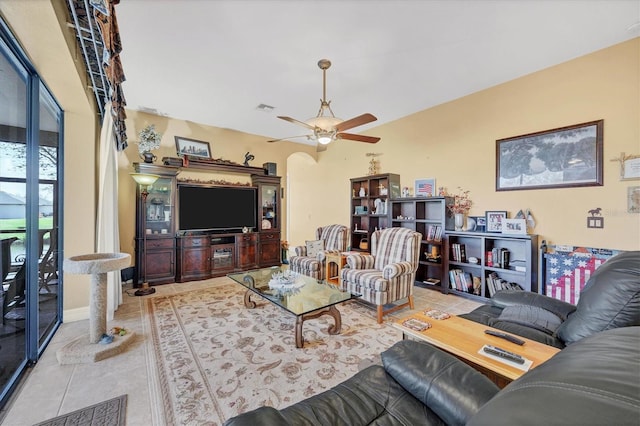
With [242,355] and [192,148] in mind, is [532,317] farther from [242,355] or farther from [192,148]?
[192,148]

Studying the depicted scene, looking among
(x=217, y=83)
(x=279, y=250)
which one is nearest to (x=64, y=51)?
(x=217, y=83)

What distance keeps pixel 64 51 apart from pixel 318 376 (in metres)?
3.05

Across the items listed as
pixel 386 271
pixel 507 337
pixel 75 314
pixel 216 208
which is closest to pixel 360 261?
pixel 386 271

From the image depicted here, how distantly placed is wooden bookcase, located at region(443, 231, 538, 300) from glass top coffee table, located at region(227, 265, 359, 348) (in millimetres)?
2128

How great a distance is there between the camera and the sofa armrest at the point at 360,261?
3.63 metres

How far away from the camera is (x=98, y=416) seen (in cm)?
159

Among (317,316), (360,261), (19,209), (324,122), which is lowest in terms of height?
(317,316)

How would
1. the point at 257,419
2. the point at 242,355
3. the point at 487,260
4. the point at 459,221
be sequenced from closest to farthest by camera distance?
1. the point at 257,419
2. the point at 242,355
3. the point at 487,260
4. the point at 459,221

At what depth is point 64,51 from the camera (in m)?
1.92

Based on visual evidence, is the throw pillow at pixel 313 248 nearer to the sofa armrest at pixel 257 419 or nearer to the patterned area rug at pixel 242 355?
the patterned area rug at pixel 242 355

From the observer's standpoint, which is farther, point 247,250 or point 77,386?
point 247,250

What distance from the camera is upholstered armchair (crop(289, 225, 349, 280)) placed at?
13.8ft

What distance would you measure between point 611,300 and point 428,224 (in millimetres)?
3248

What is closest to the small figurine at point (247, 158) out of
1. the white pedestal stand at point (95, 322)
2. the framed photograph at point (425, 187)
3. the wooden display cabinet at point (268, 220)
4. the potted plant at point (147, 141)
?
the wooden display cabinet at point (268, 220)
